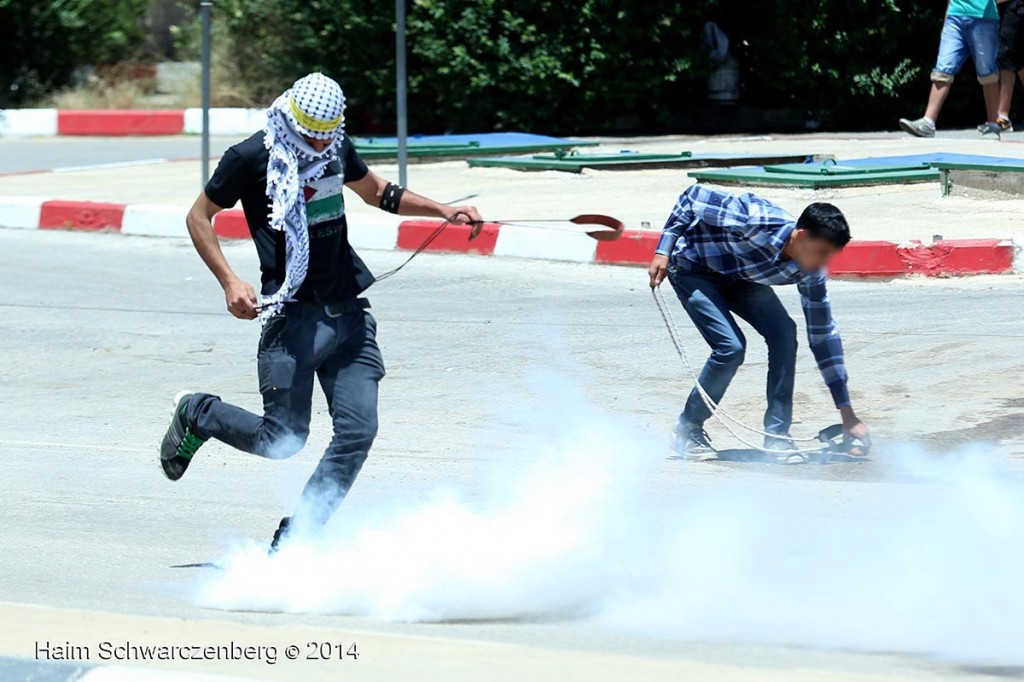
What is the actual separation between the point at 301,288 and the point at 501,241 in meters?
6.25

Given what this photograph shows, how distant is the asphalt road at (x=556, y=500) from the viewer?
4211mm

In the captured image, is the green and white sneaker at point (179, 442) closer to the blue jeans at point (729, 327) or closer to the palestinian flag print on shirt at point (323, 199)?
the palestinian flag print on shirt at point (323, 199)

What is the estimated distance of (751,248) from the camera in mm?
5855

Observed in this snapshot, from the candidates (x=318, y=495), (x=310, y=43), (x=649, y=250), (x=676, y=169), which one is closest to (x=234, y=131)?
(x=310, y=43)

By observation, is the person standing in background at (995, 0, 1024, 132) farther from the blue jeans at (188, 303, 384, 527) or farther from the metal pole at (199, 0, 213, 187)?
the blue jeans at (188, 303, 384, 527)

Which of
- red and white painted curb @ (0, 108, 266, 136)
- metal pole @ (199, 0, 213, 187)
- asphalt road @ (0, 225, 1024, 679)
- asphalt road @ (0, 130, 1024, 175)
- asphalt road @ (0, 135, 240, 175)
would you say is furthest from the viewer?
red and white painted curb @ (0, 108, 266, 136)

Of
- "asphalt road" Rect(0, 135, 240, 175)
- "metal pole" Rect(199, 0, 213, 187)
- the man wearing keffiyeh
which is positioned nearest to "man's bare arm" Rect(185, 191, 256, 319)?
the man wearing keffiyeh

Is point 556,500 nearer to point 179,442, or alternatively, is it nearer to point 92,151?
point 179,442

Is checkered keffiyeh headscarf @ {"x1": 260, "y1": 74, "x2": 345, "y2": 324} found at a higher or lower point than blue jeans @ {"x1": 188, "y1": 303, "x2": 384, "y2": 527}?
higher

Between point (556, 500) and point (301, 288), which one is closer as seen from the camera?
point (301, 288)

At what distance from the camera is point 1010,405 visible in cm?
659

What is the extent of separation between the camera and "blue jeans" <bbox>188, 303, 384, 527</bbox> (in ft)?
15.0

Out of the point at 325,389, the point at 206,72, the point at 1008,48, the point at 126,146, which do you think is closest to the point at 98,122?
the point at 126,146

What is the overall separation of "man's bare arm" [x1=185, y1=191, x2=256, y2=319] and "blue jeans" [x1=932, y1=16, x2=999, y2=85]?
9.65m
